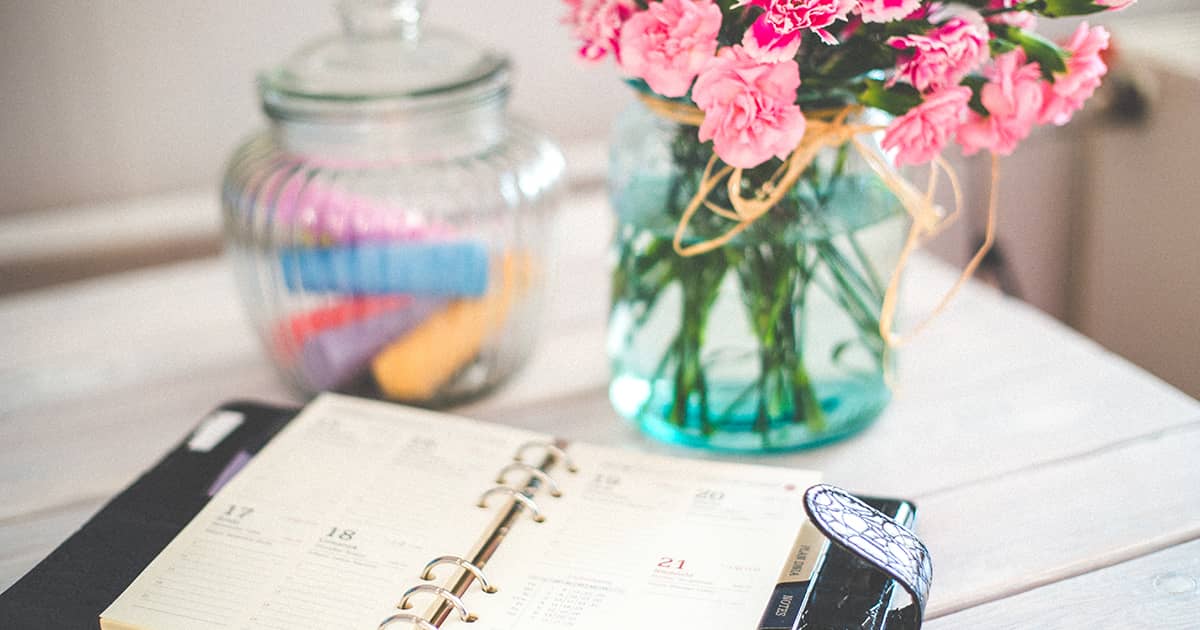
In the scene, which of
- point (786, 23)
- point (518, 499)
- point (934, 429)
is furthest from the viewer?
point (934, 429)

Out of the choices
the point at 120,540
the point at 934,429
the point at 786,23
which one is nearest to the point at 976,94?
the point at 786,23

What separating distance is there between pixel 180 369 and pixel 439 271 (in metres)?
0.27

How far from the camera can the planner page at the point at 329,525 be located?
55 cm

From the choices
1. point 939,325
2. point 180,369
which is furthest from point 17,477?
point 939,325

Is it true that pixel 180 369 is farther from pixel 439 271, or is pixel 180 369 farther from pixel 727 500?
pixel 727 500

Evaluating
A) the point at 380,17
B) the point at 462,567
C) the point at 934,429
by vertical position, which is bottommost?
the point at 934,429

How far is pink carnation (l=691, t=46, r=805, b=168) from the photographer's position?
0.56 metres

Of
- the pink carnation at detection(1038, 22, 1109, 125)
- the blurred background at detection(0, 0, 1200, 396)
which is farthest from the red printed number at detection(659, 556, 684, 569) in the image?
the blurred background at detection(0, 0, 1200, 396)

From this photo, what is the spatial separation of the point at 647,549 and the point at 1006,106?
0.31 meters

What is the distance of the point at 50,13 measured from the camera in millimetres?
1092

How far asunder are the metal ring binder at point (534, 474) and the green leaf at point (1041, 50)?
36 centimetres

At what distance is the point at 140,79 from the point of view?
115 cm

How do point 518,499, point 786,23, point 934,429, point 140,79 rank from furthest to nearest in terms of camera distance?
point 140,79 → point 934,429 → point 518,499 → point 786,23

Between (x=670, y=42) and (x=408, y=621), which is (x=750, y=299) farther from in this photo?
(x=408, y=621)
